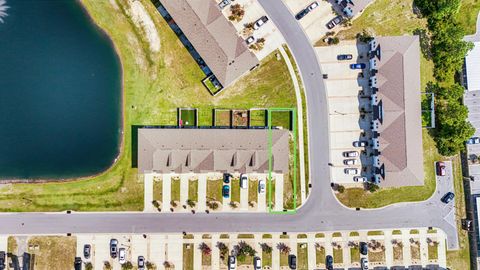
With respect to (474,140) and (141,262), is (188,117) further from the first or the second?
(474,140)

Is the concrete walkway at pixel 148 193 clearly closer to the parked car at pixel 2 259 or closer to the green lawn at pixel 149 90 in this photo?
the green lawn at pixel 149 90

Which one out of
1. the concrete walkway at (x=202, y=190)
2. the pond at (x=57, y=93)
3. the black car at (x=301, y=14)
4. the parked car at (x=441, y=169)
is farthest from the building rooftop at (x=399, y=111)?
the pond at (x=57, y=93)

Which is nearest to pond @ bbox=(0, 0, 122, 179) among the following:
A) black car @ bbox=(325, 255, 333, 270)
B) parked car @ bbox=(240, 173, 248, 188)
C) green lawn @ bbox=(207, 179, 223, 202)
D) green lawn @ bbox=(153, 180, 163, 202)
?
green lawn @ bbox=(153, 180, 163, 202)

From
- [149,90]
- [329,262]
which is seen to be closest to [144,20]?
[149,90]

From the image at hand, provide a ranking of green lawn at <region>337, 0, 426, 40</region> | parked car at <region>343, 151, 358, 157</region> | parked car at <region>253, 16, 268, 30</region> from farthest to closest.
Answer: green lawn at <region>337, 0, 426, 40</region> → parked car at <region>343, 151, 358, 157</region> → parked car at <region>253, 16, 268, 30</region>

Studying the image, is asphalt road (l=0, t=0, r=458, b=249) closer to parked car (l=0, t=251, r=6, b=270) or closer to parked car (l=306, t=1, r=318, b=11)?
parked car (l=306, t=1, r=318, b=11)

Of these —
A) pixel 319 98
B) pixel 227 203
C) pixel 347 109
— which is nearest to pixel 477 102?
pixel 347 109
